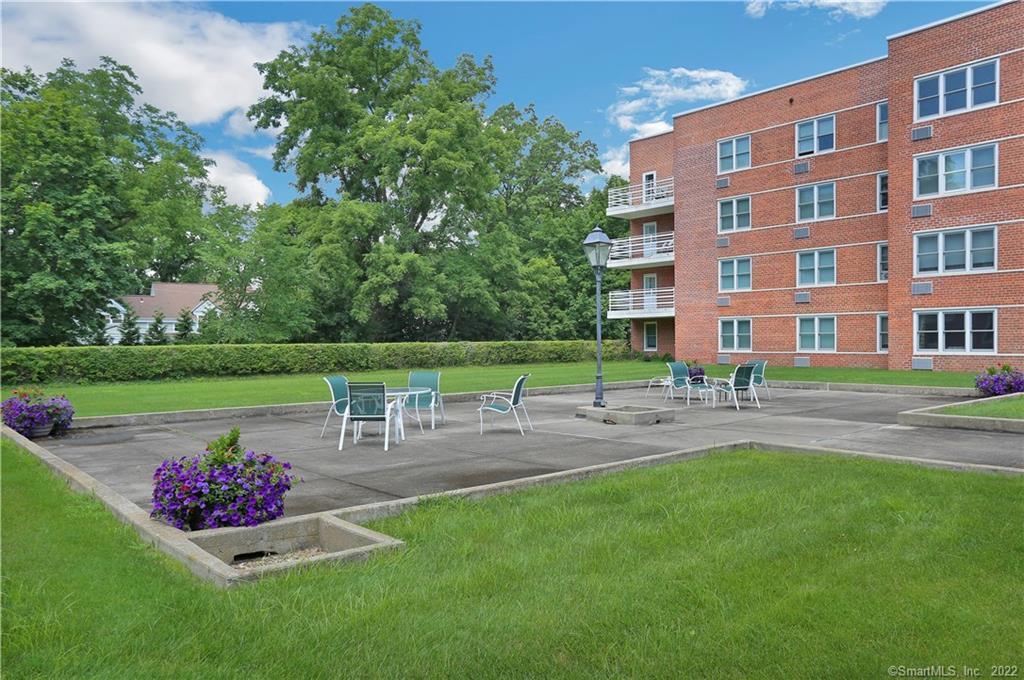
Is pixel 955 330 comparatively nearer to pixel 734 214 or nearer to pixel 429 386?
pixel 734 214

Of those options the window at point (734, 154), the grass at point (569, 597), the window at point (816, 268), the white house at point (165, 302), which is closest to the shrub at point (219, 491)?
the grass at point (569, 597)

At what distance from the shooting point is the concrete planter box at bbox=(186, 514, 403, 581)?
500cm

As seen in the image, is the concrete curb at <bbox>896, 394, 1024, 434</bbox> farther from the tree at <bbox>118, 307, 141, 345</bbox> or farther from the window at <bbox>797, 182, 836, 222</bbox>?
the tree at <bbox>118, 307, 141, 345</bbox>

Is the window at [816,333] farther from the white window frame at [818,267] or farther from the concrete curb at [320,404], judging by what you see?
the concrete curb at [320,404]

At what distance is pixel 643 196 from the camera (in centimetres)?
4109

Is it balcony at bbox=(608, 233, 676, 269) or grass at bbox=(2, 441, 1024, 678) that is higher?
balcony at bbox=(608, 233, 676, 269)

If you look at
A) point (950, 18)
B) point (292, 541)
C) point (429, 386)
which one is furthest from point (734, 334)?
point (292, 541)

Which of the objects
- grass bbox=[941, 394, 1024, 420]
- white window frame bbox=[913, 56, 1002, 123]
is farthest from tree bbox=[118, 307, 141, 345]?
white window frame bbox=[913, 56, 1002, 123]

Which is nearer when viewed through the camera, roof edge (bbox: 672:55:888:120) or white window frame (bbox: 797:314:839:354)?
roof edge (bbox: 672:55:888:120)

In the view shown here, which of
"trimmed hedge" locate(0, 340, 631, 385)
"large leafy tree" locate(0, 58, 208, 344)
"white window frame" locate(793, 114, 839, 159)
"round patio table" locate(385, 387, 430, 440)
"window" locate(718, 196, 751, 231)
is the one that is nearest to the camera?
"round patio table" locate(385, 387, 430, 440)

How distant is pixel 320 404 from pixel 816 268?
80.3 feet

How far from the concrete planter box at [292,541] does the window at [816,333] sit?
29.9m

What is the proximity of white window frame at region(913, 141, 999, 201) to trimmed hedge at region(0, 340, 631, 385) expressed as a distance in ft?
63.2

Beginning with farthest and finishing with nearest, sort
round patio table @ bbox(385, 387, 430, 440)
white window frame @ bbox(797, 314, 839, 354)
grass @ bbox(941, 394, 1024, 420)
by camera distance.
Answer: white window frame @ bbox(797, 314, 839, 354), grass @ bbox(941, 394, 1024, 420), round patio table @ bbox(385, 387, 430, 440)
